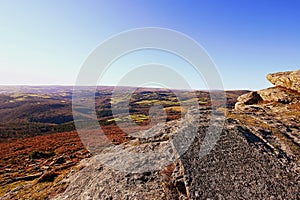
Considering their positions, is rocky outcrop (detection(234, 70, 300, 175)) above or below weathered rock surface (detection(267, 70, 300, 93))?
below

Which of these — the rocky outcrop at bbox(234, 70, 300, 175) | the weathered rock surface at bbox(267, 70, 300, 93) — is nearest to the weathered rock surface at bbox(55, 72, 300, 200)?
the rocky outcrop at bbox(234, 70, 300, 175)

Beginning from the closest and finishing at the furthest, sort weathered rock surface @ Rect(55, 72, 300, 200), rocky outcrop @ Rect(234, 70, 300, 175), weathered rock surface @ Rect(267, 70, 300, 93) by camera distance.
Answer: weathered rock surface @ Rect(55, 72, 300, 200), rocky outcrop @ Rect(234, 70, 300, 175), weathered rock surface @ Rect(267, 70, 300, 93)

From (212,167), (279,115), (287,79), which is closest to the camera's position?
(212,167)

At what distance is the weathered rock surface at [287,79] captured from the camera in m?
21.5

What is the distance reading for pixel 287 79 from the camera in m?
22.8

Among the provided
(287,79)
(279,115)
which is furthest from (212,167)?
(287,79)

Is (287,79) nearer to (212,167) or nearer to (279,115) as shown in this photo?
(279,115)

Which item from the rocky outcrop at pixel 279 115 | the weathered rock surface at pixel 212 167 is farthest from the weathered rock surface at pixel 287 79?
the weathered rock surface at pixel 212 167

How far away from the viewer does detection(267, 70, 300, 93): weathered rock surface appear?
21487 mm

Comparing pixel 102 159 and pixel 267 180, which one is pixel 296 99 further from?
pixel 102 159

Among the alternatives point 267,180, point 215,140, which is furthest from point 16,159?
point 267,180

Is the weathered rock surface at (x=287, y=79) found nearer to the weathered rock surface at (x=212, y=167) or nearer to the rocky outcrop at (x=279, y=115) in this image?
the rocky outcrop at (x=279, y=115)

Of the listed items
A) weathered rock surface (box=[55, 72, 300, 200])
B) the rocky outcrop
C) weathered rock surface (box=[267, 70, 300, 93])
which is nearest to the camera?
weathered rock surface (box=[55, 72, 300, 200])

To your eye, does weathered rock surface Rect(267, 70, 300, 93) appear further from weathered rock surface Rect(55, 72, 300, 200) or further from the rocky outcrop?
weathered rock surface Rect(55, 72, 300, 200)
